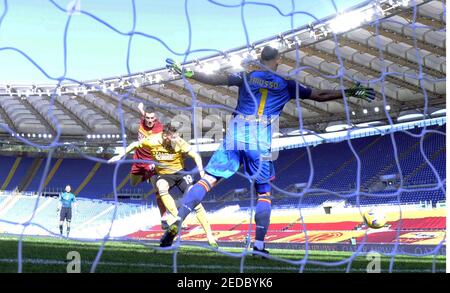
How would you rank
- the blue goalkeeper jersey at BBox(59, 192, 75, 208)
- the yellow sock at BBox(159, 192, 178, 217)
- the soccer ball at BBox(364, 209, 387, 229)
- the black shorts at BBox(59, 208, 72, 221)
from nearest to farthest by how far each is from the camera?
the soccer ball at BBox(364, 209, 387, 229), the yellow sock at BBox(159, 192, 178, 217), the black shorts at BBox(59, 208, 72, 221), the blue goalkeeper jersey at BBox(59, 192, 75, 208)

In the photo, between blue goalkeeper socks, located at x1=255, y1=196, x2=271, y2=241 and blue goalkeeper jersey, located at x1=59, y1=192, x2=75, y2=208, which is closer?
blue goalkeeper socks, located at x1=255, y1=196, x2=271, y2=241


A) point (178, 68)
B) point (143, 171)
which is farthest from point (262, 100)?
→ point (143, 171)

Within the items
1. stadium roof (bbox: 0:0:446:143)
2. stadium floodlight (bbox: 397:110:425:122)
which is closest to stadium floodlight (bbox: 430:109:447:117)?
stadium roof (bbox: 0:0:446:143)

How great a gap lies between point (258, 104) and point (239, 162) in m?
0.45

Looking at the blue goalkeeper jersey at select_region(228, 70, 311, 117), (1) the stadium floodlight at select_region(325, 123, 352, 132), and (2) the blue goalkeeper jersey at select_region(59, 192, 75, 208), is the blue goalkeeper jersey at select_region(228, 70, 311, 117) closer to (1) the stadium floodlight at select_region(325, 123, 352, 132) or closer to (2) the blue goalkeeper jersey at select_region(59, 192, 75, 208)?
(2) the blue goalkeeper jersey at select_region(59, 192, 75, 208)

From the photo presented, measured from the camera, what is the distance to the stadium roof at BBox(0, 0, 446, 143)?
47.1ft

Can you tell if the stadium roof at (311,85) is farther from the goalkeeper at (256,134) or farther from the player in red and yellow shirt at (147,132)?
A: the goalkeeper at (256,134)

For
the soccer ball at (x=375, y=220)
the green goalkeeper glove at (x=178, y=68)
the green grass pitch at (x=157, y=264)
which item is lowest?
the green grass pitch at (x=157, y=264)

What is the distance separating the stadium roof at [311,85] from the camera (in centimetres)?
1437

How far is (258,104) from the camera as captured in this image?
401 centimetres

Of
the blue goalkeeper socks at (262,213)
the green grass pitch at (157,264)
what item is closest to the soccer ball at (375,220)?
the green grass pitch at (157,264)

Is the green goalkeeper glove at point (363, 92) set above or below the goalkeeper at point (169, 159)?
above
